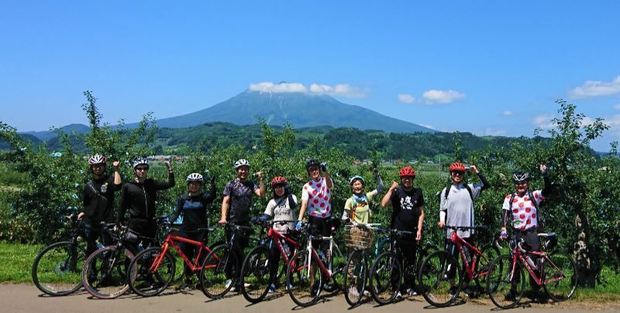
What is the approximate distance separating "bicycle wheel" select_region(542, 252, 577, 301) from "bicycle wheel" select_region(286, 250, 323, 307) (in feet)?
10.0

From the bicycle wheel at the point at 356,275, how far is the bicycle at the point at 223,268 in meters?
1.62

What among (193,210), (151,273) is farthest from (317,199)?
(151,273)

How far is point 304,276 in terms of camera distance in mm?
7637

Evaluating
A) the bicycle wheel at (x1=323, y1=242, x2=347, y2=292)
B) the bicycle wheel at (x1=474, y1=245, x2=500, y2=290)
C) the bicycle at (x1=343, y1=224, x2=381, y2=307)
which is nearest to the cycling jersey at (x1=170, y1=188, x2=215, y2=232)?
the bicycle wheel at (x1=323, y1=242, x2=347, y2=292)

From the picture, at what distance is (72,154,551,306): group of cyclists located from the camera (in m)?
7.66

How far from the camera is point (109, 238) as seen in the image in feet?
27.6

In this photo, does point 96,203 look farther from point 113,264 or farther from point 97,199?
point 113,264

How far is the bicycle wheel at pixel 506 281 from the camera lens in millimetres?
7309

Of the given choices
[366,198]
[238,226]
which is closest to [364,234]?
[366,198]

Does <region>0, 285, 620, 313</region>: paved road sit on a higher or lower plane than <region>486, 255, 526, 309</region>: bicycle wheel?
lower

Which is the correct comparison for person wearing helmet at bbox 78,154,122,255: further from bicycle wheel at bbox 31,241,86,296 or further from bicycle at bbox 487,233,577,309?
bicycle at bbox 487,233,577,309

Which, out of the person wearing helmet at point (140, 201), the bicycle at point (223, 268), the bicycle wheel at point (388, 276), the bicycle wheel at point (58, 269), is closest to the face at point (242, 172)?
the bicycle at point (223, 268)

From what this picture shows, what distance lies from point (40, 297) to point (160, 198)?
3684mm

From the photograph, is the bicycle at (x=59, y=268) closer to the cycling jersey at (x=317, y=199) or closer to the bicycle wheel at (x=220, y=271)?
the bicycle wheel at (x=220, y=271)
